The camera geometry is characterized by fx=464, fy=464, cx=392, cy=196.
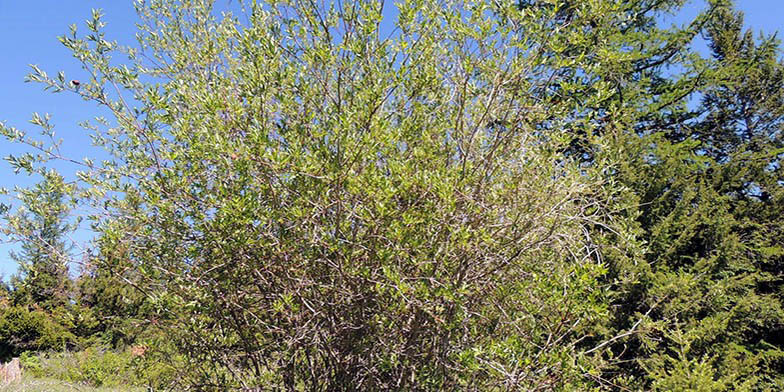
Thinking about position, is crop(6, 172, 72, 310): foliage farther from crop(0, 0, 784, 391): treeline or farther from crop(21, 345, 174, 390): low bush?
crop(21, 345, 174, 390): low bush

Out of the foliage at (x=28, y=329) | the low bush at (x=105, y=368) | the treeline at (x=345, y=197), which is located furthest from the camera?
the foliage at (x=28, y=329)

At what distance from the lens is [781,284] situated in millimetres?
9406

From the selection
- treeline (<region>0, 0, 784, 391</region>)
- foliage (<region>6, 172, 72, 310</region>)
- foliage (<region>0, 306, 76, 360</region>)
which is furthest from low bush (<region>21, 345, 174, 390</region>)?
foliage (<region>6, 172, 72, 310</region>)

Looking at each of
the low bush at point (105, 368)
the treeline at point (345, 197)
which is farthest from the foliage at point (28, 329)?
the treeline at point (345, 197)

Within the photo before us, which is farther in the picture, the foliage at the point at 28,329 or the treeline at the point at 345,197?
the foliage at the point at 28,329

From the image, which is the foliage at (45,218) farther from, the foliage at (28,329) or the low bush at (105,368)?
the foliage at (28,329)

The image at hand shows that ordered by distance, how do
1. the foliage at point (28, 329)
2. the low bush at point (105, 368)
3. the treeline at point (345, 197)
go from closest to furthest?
the treeline at point (345, 197), the low bush at point (105, 368), the foliage at point (28, 329)

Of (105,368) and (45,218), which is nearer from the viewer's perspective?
(45,218)

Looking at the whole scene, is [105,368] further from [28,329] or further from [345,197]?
[345,197]

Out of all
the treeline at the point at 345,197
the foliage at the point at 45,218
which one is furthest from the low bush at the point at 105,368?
the foliage at the point at 45,218

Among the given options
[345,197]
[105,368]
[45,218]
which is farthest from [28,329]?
[345,197]

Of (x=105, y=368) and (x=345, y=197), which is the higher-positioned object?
(x=345, y=197)

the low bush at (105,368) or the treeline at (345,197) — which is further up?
the treeline at (345,197)

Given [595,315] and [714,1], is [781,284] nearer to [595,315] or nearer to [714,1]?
[714,1]
